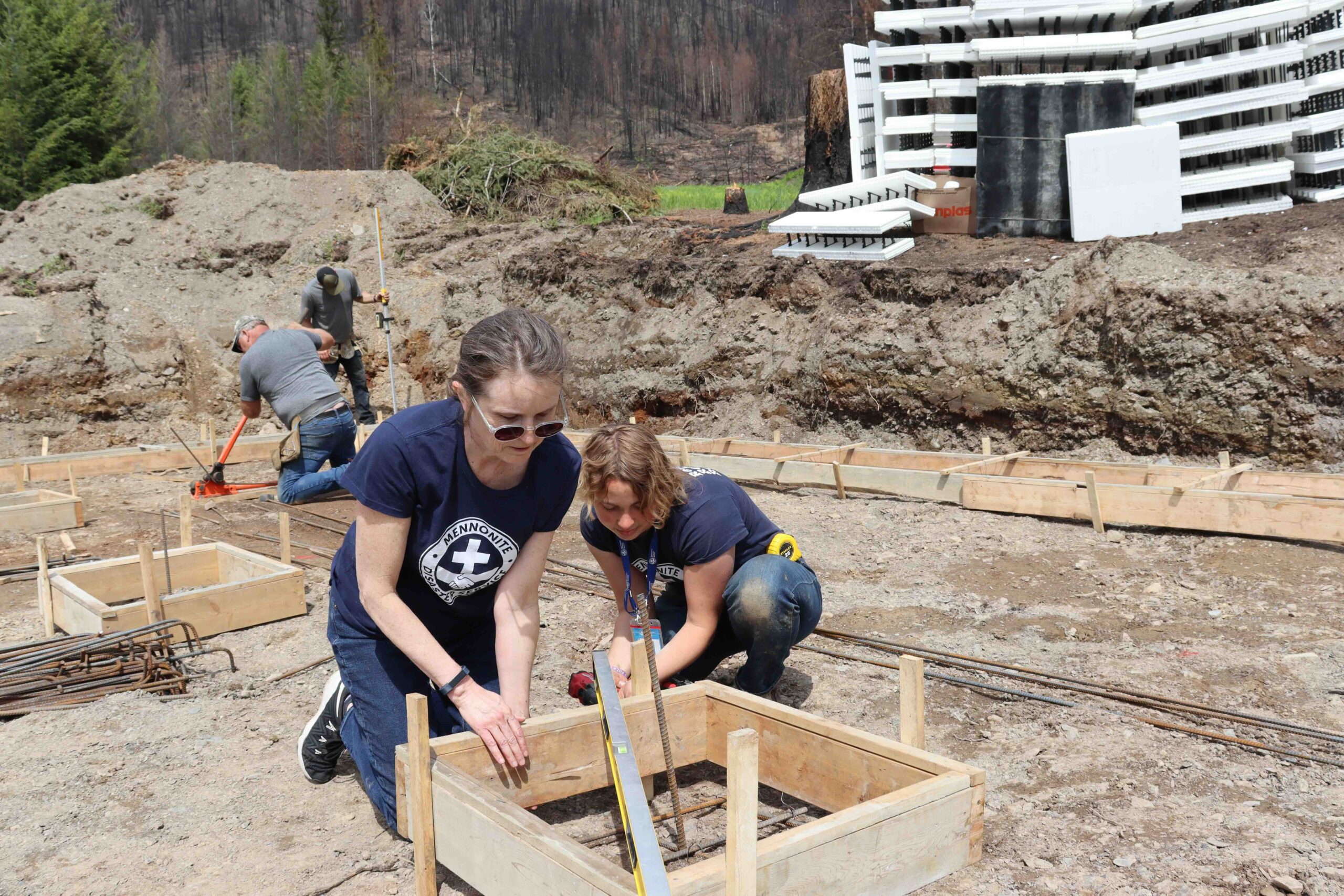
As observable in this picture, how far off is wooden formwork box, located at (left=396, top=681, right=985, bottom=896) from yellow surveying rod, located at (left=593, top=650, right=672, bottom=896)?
64 millimetres

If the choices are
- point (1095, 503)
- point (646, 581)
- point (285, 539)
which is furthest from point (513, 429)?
point (1095, 503)

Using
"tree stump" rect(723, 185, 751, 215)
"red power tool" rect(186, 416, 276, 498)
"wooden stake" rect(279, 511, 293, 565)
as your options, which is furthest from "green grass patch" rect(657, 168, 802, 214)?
"wooden stake" rect(279, 511, 293, 565)

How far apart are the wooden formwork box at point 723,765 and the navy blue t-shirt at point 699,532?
1.37 ft

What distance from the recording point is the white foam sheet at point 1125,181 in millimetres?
8234

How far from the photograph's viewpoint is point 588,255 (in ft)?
39.0

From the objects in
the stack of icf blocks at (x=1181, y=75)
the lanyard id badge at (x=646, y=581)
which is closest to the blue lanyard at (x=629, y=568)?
the lanyard id badge at (x=646, y=581)

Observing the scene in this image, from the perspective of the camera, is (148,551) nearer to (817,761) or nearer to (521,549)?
(521,549)

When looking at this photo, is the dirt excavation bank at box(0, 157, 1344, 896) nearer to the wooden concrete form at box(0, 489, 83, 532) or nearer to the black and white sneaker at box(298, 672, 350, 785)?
the black and white sneaker at box(298, 672, 350, 785)

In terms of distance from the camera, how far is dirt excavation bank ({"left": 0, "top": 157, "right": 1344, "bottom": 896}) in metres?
2.77

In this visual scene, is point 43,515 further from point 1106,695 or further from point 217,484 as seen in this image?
point 1106,695

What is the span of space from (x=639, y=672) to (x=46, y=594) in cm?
317

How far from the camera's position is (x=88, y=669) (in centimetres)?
390

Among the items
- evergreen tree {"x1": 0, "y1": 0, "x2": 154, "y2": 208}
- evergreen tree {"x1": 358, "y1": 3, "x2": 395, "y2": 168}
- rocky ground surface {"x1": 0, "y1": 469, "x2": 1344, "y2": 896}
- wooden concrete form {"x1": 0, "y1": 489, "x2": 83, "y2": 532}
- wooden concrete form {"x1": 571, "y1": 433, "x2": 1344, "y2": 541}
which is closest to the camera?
rocky ground surface {"x1": 0, "y1": 469, "x2": 1344, "y2": 896}

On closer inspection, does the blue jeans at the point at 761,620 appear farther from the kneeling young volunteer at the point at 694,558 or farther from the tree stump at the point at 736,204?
the tree stump at the point at 736,204
